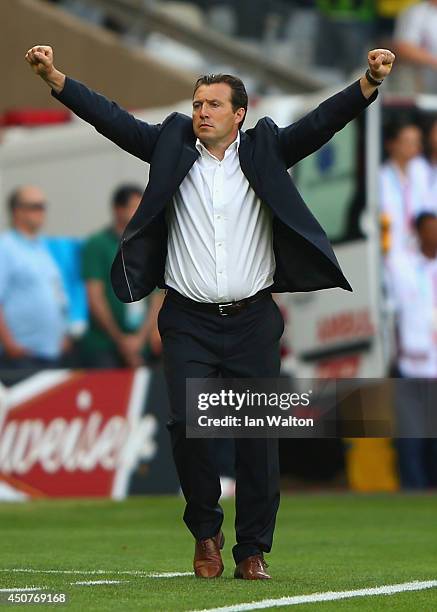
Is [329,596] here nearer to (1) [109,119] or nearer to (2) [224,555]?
(1) [109,119]

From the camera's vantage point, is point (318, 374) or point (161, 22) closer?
point (318, 374)

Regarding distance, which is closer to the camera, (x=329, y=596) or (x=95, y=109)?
(x=329, y=596)

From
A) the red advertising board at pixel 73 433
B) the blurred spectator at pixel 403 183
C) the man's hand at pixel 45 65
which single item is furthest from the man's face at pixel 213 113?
the blurred spectator at pixel 403 183

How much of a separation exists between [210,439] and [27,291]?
7.72 metres

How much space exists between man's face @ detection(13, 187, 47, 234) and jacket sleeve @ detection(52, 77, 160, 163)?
24.7ft

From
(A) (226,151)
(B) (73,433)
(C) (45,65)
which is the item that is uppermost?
(C) (45,65)

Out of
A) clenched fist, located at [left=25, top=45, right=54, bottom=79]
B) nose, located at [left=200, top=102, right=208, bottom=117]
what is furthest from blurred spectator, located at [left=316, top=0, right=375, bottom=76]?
clenched fist, located at [left=25, top=45, right=54, bottom=79]

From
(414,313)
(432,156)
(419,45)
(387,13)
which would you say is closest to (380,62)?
(414,313)

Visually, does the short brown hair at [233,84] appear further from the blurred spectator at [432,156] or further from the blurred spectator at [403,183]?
the blurred spectator at [432,156]

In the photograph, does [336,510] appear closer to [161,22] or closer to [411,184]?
[411,184]

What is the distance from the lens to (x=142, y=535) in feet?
36.4

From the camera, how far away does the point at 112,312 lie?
52.6ft

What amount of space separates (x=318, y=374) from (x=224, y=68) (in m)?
7.34

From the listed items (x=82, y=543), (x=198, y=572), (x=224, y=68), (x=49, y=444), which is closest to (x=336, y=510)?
(x=49, y=444)
